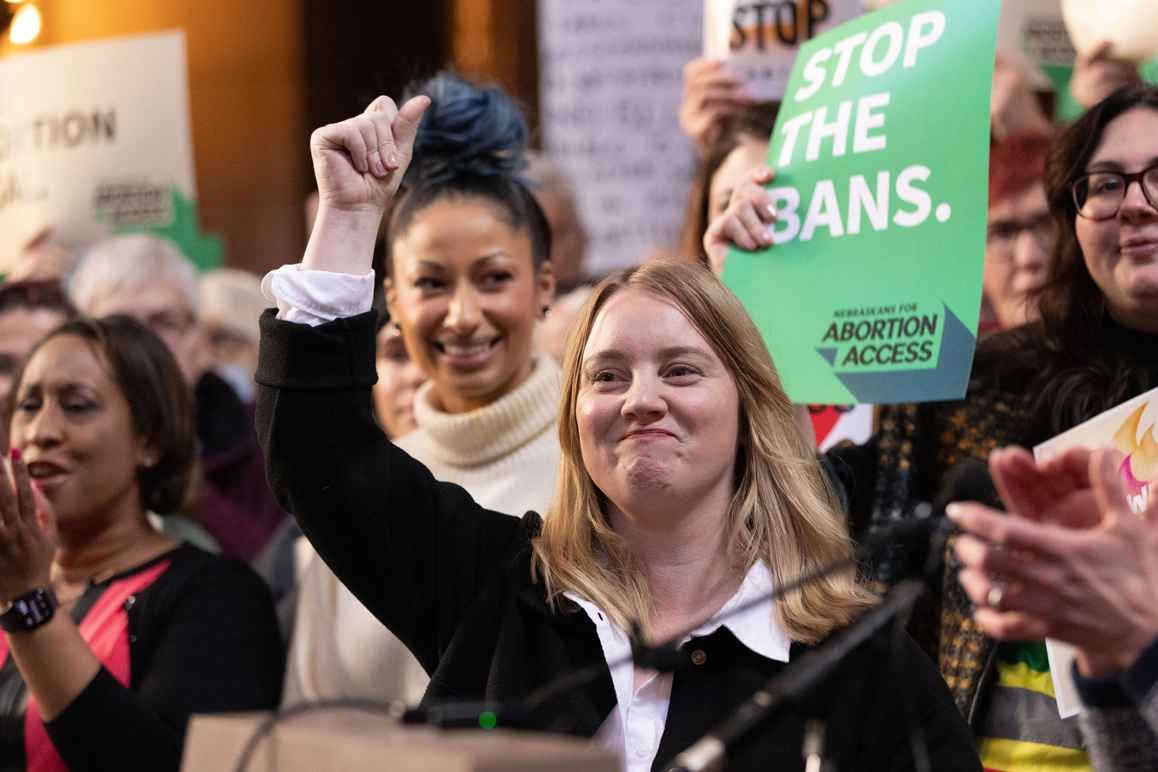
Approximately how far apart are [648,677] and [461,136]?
5.11 ft

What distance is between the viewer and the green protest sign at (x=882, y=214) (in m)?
2.72

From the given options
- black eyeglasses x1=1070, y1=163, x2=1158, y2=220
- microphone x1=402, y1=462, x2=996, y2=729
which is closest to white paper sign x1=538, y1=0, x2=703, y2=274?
black eyeglasses x1=1070, y1=163, x2=1158, y2=220

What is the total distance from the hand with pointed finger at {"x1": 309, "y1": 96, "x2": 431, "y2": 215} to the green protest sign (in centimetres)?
81

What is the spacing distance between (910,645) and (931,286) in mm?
722

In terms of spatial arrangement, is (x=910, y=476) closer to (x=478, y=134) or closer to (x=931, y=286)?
(x=931, y=286)

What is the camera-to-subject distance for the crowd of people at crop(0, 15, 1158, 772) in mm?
2123

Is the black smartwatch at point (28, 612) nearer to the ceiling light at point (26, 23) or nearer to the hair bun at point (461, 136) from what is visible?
the hair bun at point (461, 136)

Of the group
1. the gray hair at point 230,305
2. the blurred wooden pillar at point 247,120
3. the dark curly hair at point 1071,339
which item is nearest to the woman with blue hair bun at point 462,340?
the dark curly hair at point 1071,339

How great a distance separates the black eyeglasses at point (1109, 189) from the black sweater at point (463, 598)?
0.84 meters

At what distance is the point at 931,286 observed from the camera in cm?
274

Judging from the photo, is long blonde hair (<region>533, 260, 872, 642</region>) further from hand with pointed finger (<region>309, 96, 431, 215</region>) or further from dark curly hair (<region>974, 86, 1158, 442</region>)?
dark curly hair (<region>974, 86, 1158, 442</region>)

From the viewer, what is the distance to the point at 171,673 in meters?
3.05

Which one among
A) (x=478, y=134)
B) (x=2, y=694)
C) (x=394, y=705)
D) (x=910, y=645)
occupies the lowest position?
(x=2, y=694)

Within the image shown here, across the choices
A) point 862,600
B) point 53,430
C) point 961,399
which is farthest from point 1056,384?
point 53,430
